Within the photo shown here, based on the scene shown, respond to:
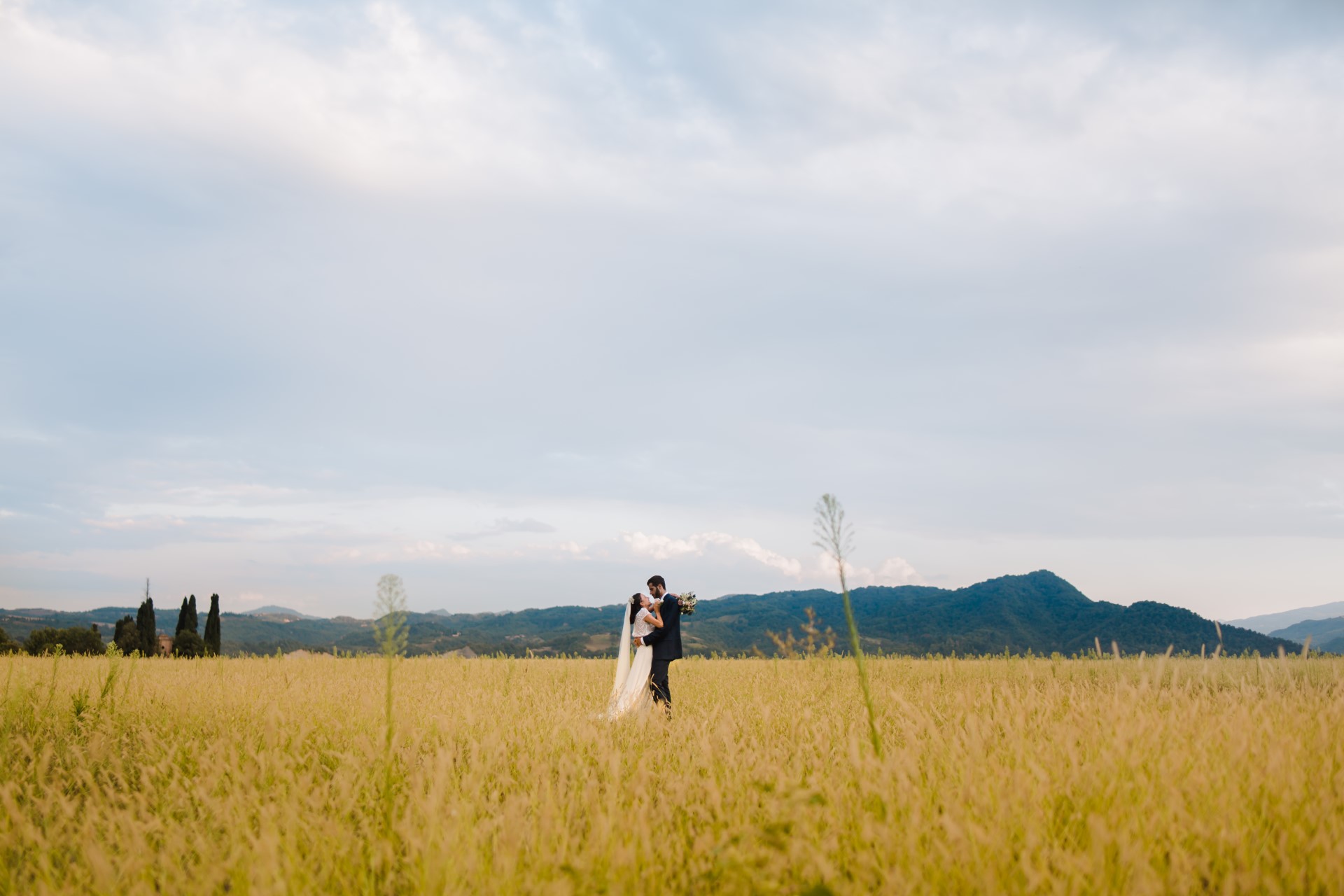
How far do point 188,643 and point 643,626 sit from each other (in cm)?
5581

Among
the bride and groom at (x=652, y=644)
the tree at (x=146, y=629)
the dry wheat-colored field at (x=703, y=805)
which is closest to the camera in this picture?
the dry wheat-colored field at (x=703, y=805)

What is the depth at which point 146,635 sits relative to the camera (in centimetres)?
4447

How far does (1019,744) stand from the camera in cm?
427

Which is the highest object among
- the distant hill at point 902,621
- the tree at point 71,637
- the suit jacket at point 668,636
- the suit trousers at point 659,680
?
the suit jacket at point 668,636

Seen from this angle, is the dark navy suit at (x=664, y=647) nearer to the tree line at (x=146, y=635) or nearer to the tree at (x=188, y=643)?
the tree line at (x=146, y=635)

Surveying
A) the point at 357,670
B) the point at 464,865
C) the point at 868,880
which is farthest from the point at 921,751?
the point at 357,670

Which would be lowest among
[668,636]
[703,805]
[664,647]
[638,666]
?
[638,666]

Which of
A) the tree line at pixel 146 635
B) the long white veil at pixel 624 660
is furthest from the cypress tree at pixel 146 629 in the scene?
the long white veil at pixel 624 660

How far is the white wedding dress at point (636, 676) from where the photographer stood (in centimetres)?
892

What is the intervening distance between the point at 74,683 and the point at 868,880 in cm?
1389

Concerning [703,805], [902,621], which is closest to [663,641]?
[703,805]

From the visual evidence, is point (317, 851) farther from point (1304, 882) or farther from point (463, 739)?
point (1304, 882)

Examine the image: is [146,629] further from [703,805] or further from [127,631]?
[703,805]

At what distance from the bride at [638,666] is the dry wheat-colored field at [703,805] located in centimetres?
168
